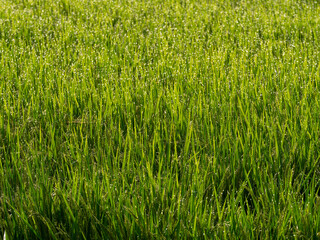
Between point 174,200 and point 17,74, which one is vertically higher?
point 17,74

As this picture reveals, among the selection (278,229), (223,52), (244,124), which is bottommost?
(278,229)

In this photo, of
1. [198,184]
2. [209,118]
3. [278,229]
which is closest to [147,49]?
[209,118]

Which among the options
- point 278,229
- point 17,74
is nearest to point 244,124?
point 278,229

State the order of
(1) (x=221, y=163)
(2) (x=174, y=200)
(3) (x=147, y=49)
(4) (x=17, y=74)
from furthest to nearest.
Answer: (3) (x=147, y=49) < (4) (x=17, y=74) < (1) (x=221, y=163) < (2) (x=174, y=200)

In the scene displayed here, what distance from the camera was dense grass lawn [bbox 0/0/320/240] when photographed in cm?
175

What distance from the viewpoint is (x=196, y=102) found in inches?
108

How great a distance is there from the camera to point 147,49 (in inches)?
136

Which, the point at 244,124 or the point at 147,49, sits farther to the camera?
the point at 147,49

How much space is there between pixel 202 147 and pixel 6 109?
1.08 metres

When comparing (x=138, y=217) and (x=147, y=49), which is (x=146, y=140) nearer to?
(x=138, y=217)

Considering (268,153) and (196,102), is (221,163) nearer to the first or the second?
(268,153)

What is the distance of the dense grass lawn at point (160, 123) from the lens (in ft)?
5.75

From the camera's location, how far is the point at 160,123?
251cm

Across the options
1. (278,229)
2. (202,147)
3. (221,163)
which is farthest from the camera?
(202,147)
